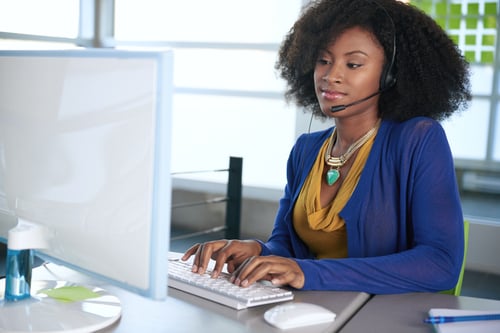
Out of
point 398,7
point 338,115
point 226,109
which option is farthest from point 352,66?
point 226,109

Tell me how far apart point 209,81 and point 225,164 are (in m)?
0.70

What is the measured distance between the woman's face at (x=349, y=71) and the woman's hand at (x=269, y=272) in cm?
54

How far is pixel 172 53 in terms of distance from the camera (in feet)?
2.40

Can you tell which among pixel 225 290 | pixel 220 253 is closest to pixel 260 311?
pixel 225 290

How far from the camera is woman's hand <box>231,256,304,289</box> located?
1138 mm

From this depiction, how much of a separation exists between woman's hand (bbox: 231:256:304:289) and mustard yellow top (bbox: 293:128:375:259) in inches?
14.0

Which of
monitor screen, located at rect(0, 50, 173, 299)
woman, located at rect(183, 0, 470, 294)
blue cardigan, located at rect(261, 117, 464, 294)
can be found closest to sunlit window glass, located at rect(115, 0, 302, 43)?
woman, located at rect(183, 0, 470, 294)

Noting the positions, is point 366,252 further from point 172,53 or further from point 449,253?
point 172,53

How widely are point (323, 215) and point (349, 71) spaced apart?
0.38 meters

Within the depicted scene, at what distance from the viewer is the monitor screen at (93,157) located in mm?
748

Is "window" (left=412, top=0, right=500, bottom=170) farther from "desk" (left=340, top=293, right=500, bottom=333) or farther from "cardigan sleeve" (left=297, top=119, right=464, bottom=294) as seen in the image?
"desk" (left=340, top=293, right=500, bottom=333)

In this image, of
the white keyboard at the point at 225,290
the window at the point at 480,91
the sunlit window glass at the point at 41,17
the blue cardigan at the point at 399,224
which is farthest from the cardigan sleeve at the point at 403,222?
the sunlit window glass at the point at 41,17

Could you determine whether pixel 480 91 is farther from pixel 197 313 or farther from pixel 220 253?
pixel 197 313

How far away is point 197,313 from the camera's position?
40.1 inches
